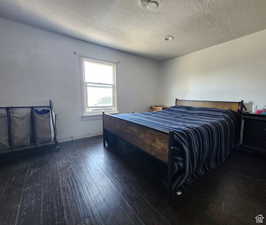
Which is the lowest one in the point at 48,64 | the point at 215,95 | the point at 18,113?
the point at 18,113

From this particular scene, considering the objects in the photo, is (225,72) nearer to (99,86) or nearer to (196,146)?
(196,146)

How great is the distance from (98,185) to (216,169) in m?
1.85

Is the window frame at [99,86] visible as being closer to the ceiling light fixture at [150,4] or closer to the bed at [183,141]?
the bed at [183,141]

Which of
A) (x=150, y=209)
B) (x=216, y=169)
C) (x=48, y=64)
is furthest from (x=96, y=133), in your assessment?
(x=216, y=169)

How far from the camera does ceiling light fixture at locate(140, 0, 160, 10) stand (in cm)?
177

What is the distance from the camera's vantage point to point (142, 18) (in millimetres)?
2131

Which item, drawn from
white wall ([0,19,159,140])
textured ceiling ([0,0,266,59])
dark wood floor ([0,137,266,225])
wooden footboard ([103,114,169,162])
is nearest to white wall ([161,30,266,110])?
textured ceiling ([0,0,266,59])

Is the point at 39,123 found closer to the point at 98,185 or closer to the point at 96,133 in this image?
the point at 96,133

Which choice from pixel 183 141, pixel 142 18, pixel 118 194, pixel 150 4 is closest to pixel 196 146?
pixel 183 141

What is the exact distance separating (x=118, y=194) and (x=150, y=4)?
2.63m

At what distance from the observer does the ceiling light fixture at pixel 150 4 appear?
177 cm

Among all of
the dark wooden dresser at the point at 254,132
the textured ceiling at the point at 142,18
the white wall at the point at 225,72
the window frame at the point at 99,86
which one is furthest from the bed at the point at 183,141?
the textured ceiling at the point at 142,18

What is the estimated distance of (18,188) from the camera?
156cm

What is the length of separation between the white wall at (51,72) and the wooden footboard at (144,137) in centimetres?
135
